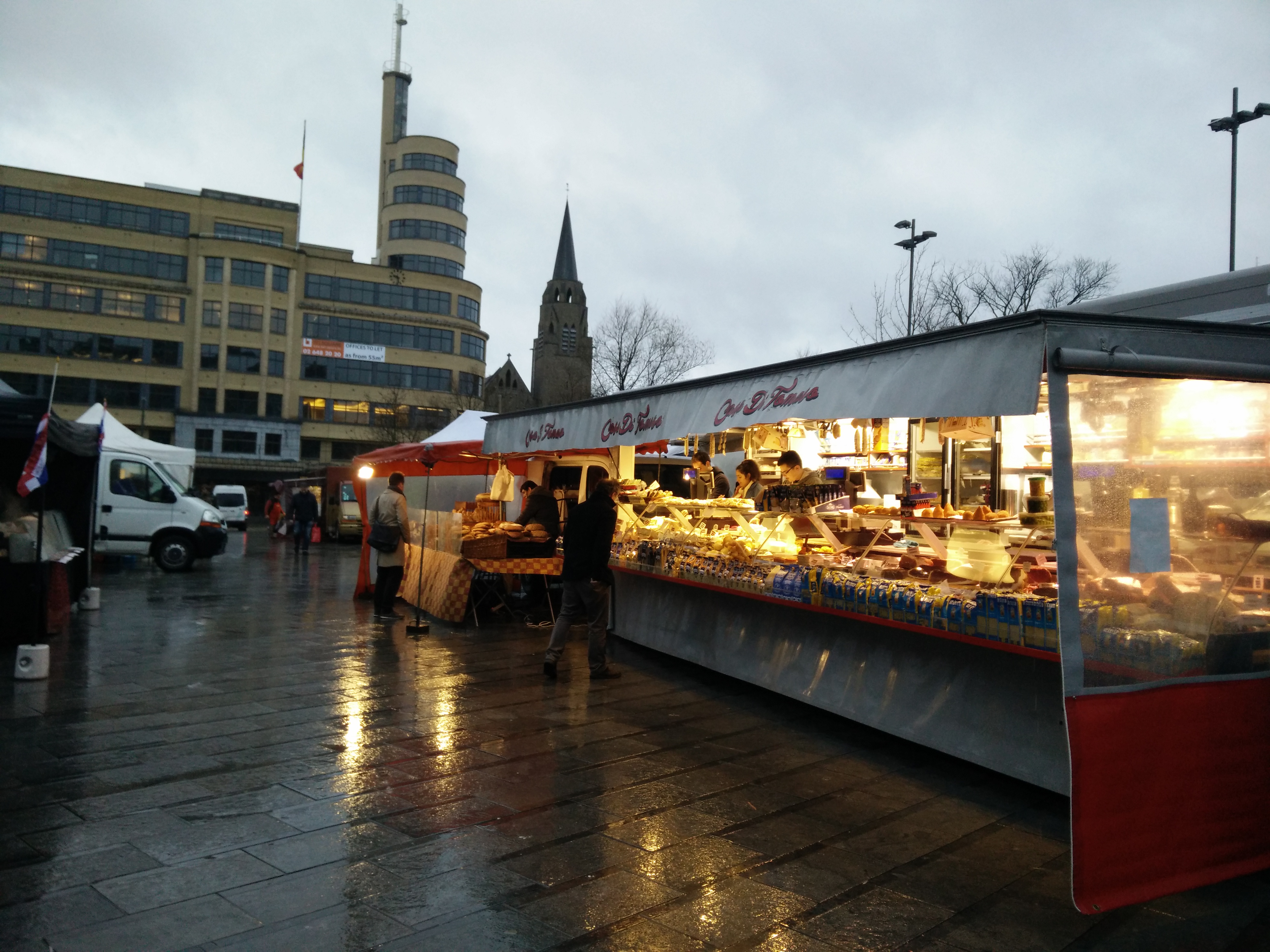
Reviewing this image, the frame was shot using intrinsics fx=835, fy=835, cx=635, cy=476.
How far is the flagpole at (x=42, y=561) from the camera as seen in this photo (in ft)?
26.8

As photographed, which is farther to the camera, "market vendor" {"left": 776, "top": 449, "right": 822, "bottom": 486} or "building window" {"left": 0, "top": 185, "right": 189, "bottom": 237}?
"building window" {"left": 0, "top": 185, "right": 189, "bottom": 237}

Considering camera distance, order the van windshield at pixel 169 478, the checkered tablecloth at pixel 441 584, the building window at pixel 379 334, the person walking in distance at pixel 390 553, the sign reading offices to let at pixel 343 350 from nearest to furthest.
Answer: the checkered tablecloth at pixel 441 584
the person walking in distance at pixel 390 553
the van windshield at pixel 169 478
the sign reading offices to let at pixel 343 350
the building window at pixel 379 334

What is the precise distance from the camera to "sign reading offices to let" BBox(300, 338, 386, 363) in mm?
57312

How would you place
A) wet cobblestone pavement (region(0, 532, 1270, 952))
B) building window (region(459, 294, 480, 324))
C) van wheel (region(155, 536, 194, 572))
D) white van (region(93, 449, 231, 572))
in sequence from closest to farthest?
wet cobblestone pavement (region(0, 532, 1270, 952)) → white van (region(93, 449, 231, 572)) → van wheel (region(155, 536, 194, 572)) → building window (region(459, 294, 480, 324))

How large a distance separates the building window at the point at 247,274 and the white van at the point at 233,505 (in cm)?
2237

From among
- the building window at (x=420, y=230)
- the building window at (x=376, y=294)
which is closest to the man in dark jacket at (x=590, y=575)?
the building window at (x=376, y=294)

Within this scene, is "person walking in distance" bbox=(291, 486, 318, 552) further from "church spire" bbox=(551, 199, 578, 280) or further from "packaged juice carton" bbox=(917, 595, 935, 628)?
"church spire" bbox=(551, 199, 578, 280)

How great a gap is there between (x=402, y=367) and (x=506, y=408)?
12.0 m

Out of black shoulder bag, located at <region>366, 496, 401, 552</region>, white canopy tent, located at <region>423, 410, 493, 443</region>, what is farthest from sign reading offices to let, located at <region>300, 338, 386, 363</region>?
black shoulder bag, located at <region>366, 496, 401, 552</region>

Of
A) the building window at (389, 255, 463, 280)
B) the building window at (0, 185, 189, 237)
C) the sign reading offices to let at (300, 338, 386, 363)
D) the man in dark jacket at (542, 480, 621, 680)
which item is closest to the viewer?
the man in dark jacket at (542, 480, 621, 680)

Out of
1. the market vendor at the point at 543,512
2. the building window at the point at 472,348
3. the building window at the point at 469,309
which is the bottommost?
the market vendor at the point at 543,512

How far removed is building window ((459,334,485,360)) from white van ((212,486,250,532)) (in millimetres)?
25998

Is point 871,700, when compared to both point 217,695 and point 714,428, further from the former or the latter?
point 217,695

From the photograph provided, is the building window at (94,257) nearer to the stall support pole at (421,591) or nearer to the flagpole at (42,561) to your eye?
the stall support pole at (421,591)
